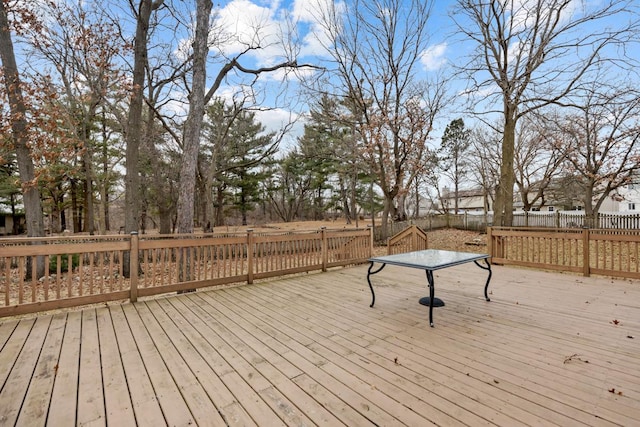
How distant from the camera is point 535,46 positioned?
A: 846 cm

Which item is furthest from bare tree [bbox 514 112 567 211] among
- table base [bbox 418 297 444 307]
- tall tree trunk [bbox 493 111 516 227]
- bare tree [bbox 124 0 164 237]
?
bare tree [bbox 124 0 164 237]

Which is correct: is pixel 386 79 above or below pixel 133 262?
above

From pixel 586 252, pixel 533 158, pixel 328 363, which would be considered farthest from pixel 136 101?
pixel 533 158

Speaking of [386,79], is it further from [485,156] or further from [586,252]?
[485,156]

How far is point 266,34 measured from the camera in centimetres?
820

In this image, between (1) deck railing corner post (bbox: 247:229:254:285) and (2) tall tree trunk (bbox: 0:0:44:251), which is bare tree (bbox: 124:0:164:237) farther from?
(1) deck railing corner post (bbox: 247:229:254:285)

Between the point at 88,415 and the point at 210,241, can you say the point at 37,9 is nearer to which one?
the point at 210,241

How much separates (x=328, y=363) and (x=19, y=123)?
8.22 m

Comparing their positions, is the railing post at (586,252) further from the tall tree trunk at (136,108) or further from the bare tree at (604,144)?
the tall tree trunk at (136,108)

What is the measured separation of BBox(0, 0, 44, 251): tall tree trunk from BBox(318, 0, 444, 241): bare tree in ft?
26.3

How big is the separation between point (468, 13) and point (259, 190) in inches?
688

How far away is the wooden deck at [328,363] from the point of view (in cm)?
173

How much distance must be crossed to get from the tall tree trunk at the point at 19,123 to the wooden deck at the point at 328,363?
16.7 ft

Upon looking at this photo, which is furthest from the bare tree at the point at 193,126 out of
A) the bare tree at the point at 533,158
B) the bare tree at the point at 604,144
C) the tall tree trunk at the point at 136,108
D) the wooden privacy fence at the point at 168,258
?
the bare tree at the point at 533,158
